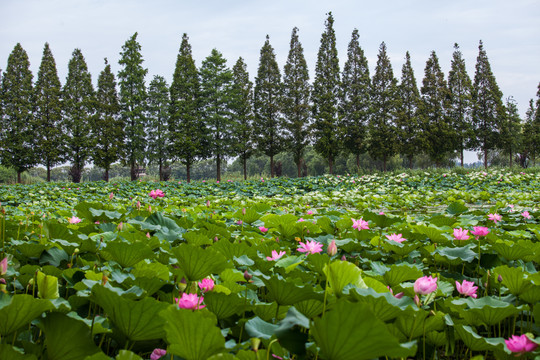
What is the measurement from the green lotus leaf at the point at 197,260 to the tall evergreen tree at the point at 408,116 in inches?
998

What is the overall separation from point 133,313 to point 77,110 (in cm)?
2727

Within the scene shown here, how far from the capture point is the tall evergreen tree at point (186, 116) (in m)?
22.9

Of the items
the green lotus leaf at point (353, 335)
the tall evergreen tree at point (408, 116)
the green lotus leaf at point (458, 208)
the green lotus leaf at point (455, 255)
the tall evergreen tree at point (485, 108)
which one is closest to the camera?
the green lotus leaf at point (353, 335)

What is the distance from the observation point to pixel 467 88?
27203 millimetres

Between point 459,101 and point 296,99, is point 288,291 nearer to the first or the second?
point 296,99

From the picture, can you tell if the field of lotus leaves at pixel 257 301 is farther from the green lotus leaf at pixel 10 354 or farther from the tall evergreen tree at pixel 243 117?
the tall evergreen tree at pixel 243 117

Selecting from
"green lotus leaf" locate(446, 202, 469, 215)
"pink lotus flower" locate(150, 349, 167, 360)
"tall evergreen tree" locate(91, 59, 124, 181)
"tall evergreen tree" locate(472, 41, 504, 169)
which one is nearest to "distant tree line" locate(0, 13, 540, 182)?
"tall evergreen tree" locate(91, 59, 124, 181)

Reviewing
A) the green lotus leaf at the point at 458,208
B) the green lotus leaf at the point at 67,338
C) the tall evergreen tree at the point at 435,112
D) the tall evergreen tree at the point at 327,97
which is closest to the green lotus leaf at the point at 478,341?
the green lotus leaf at the point at 67,338

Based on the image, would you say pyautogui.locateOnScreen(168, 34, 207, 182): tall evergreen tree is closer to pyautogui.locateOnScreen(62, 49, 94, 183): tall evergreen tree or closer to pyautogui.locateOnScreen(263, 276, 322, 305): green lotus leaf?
pyautogui.locateOnScreen(62, 49, 94, 183): tall evergreen tree

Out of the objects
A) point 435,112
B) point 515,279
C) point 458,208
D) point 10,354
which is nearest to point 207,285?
point 10,354

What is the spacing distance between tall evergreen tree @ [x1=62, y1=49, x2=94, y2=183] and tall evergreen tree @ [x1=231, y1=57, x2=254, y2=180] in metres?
9.51

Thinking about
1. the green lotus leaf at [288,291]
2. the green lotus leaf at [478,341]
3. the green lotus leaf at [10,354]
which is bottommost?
the green lotus leaf at [478,341]

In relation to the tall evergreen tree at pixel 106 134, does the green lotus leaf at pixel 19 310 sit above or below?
below

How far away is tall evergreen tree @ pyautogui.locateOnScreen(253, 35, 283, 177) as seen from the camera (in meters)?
24.3
